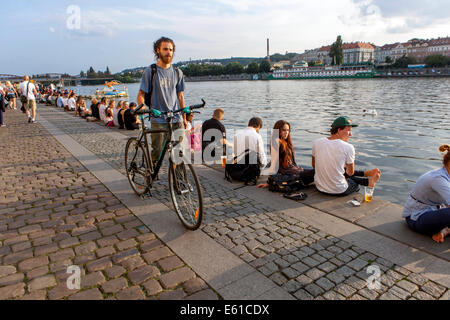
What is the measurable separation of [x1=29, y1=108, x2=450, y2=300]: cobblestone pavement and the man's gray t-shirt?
1.52m

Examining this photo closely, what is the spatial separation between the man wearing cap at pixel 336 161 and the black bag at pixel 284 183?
386mm

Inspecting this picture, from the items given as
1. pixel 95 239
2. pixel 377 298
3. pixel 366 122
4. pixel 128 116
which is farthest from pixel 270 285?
pixel 366 122

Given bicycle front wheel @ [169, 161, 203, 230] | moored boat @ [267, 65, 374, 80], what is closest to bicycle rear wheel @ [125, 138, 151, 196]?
A: bicycle front wheel @ [169, 161, 203, 230]

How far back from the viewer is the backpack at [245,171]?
605 cm

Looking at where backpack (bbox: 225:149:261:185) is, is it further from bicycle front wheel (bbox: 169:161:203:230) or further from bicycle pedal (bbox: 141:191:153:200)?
bicycle front wheel (bbox: 169:161:203:230)

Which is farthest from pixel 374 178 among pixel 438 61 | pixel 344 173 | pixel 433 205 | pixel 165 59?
pixel 438 61

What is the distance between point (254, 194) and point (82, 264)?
9.67 ft

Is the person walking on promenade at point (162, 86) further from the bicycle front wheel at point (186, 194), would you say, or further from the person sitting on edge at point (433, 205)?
the person sitting on edge at point (433, 205)

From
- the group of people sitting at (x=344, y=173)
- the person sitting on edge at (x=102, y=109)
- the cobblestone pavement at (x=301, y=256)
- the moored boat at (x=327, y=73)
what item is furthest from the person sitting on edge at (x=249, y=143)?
the moored boat at (x=327, y=73)

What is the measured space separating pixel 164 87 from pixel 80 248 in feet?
8.54

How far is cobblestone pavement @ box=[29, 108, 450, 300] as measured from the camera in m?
2.88

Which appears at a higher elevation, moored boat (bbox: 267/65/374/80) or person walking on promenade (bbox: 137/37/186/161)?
moored boat (bbox: 267/65/374/80)

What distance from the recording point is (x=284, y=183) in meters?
5.46

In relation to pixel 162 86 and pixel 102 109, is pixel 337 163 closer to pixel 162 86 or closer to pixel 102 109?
pixel 162 86
